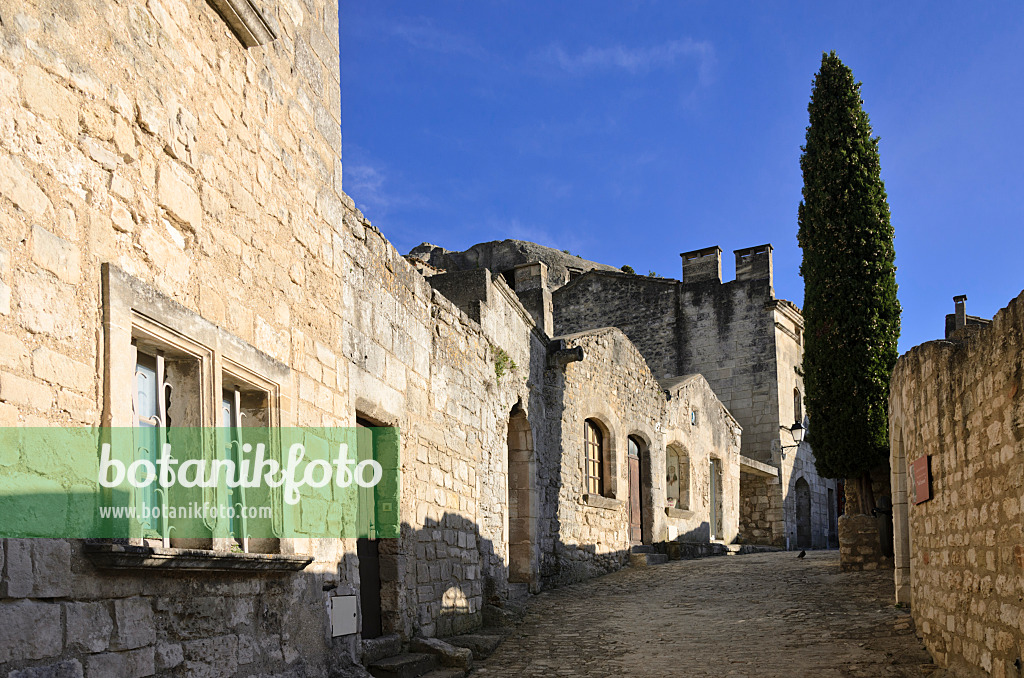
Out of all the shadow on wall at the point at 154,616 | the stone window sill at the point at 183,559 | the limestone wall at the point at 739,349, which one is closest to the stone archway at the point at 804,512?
the limestone wall at the point at 739,349

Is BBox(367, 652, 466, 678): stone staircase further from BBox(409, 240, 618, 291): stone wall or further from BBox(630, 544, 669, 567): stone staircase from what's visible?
BBox(409, 240, 618, 291): stone wall

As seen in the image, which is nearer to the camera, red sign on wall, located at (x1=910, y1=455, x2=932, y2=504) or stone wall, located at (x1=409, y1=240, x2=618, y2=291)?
red sign on wall, located at (x1=910, y1=455, x2=932, y2=504)

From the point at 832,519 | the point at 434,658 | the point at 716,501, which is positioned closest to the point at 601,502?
the point at 716,501

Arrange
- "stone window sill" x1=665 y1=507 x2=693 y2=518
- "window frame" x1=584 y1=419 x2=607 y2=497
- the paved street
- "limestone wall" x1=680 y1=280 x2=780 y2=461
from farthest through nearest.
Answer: "limestone wall" x1=680 y1=280 x2=780 y2=461
"stone window sill" x1=665 y1=507 x2=693 y2=518
"window frame" x1=584 y1=419 x2=607 y2=497
the paved street

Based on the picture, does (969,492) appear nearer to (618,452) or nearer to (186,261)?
(186,261)

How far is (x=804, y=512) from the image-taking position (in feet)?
68.0

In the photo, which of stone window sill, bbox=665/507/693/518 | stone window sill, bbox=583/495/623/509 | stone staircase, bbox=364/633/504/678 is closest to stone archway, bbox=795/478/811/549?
stone window sill, bbox=665/507/693/518

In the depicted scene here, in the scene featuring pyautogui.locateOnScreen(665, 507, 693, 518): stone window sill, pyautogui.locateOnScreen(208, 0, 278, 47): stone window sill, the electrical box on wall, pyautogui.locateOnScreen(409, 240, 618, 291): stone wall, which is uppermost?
pyautogui.locateOnScreen(409, 240, 618, 291): stone wall

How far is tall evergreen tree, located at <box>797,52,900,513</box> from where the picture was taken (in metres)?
11.4

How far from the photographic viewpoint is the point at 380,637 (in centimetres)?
624

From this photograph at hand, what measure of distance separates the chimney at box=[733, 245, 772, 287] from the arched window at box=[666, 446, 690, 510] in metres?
5.97

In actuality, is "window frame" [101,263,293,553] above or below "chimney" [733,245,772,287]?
below

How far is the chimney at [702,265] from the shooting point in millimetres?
20891

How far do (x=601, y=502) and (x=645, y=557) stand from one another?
1.42m
